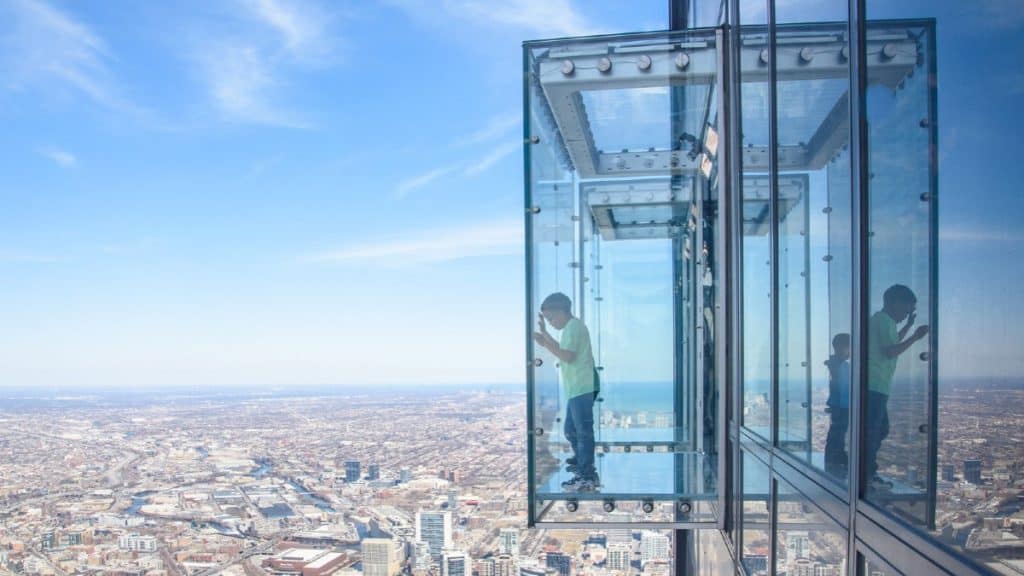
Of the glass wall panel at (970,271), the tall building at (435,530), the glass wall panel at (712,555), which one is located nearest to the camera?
the glass wall panel at (970,271)

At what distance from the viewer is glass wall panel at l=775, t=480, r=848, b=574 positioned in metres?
2.19

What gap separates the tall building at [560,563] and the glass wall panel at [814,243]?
787cm

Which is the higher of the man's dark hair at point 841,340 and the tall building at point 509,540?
the man's dark hair at point 841,340

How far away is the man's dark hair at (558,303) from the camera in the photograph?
4752 mm

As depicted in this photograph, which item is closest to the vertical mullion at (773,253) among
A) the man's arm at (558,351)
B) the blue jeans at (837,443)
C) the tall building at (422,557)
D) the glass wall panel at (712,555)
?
the blue jeans at (837,443)

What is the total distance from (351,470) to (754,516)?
25.7 meters

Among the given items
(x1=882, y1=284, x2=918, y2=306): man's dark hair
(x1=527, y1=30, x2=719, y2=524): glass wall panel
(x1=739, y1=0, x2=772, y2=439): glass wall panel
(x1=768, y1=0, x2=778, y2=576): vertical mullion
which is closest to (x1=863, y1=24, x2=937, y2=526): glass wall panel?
(x1=882, y1=284, x2=918, y2=306): man's dark hair

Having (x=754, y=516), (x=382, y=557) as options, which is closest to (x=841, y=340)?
(x=754, y=516)

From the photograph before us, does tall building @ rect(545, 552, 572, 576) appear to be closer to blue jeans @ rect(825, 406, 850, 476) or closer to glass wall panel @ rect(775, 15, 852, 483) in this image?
glass wall panel @ rect(775, 15, 852, 483)

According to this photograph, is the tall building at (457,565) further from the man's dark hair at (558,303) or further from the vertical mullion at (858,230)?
the vertical mullion at (858,230)

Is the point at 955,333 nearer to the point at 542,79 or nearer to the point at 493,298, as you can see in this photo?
the point at 542,79

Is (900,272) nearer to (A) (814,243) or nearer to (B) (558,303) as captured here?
(A) (814,243)

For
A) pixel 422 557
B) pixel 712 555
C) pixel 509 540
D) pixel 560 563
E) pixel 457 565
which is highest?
pixel 712 555

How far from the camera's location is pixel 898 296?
158cm
